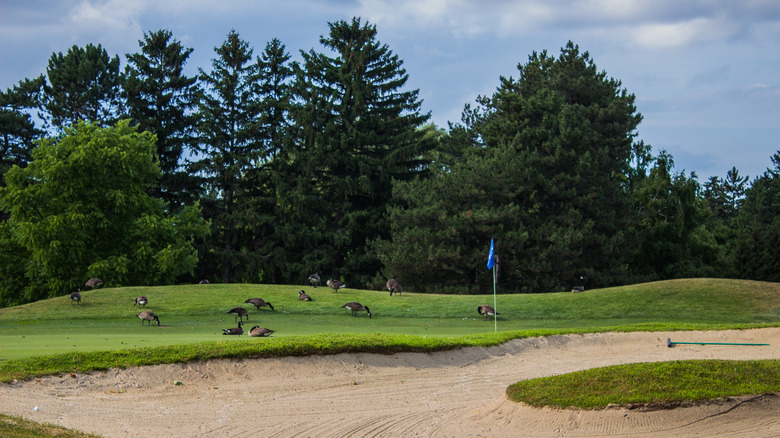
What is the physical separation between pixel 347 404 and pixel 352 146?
4456 cm

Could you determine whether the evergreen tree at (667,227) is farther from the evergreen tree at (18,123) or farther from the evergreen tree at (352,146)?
the evergreen tree at (18,123)

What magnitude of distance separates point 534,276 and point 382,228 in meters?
14.1

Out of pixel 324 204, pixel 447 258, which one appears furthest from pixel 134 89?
pixel 447 258

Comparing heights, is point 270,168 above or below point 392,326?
above

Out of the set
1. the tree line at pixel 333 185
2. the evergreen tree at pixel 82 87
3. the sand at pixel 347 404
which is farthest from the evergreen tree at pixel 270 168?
the sand at pixel 347 404

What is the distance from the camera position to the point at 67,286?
40969 millimetres

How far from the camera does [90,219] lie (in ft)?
131

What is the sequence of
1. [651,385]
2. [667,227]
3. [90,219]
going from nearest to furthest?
1. [651,385]
2. [90,219]
3. [667,227]

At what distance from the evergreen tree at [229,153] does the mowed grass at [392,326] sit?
24949 mm

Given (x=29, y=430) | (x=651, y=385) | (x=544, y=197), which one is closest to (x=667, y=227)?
(x=544, y=197)

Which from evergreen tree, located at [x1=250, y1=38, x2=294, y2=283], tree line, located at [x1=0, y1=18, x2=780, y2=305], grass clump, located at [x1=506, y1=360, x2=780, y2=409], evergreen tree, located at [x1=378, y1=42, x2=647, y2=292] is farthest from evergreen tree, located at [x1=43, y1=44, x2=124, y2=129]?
grass clump, located at [x1=506, y1=360, x2=780, y2=409]

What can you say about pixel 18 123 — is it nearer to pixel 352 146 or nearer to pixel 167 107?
pixel 167 107

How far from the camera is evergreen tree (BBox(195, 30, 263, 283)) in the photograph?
179 feet

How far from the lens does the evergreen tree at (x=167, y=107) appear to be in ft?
181
